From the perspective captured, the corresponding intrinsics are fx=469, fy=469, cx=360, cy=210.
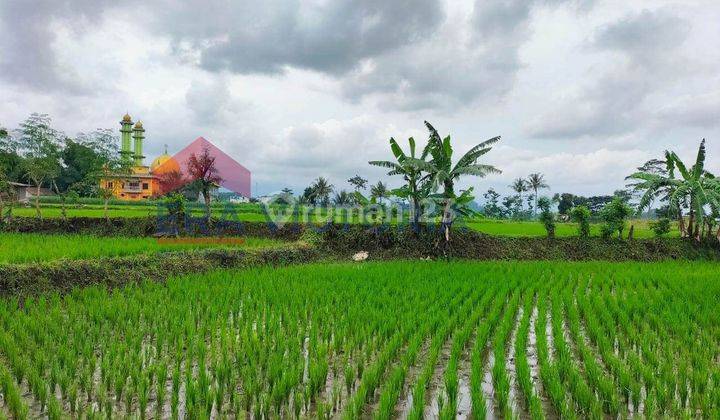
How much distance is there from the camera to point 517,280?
8.23 m

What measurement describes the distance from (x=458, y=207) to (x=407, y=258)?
1891 millimetres

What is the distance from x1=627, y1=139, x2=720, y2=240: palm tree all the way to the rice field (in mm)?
6626

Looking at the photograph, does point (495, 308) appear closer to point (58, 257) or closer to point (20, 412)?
point (20, 412)

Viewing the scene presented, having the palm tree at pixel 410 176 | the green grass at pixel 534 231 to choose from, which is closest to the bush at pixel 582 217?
the green grass at pixel 534 231

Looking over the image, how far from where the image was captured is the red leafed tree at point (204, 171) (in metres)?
13.1

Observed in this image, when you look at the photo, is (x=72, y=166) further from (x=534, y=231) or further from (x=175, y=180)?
(x=534, y=231)

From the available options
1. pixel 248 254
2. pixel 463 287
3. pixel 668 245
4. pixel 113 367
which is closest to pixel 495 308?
pixel 463 287

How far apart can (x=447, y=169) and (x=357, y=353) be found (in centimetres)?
905

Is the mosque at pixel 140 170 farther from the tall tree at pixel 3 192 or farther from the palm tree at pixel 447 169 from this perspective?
the palm tree at pixel 447 169

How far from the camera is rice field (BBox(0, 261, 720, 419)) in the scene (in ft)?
9.56

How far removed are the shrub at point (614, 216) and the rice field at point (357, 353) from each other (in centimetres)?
615

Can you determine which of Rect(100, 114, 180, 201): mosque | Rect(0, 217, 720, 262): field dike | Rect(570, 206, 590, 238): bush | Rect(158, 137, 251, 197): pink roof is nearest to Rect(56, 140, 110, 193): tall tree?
Rect(100, 114, 180, 201): mosque

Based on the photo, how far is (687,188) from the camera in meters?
12.8

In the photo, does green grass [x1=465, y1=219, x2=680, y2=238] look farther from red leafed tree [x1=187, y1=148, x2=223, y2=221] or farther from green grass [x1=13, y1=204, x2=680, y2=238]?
red leafed tree [x1=187, y1=148, x2=223, y2=221]
